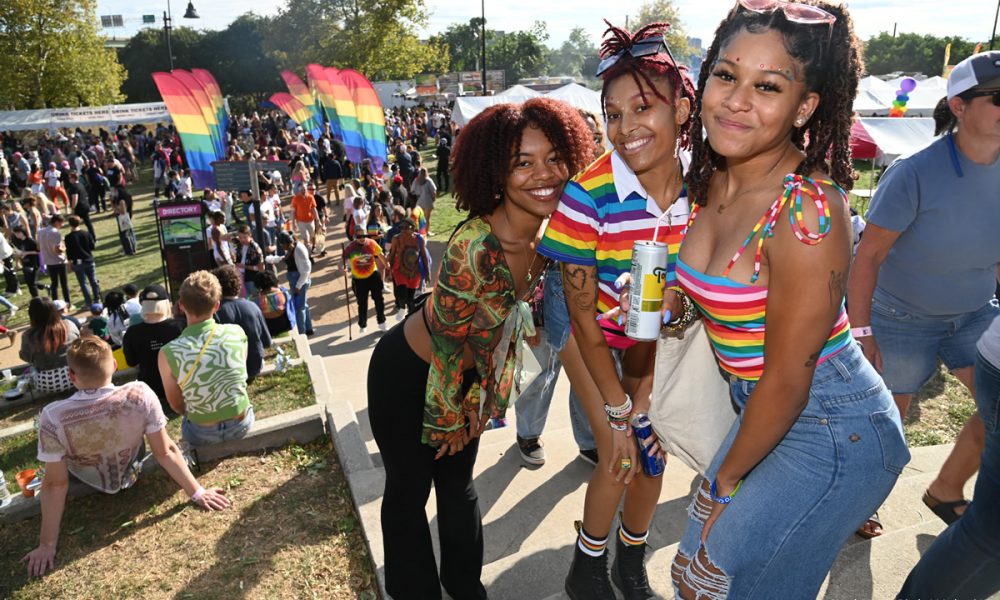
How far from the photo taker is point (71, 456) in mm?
3521

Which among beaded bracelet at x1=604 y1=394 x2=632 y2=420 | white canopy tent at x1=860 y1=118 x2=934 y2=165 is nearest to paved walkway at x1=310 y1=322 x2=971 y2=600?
beaded bracelet at x1=604 y1=394 x2=632 y2=420

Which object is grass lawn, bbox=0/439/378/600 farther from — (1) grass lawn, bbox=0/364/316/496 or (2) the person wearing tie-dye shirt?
(2) the person wearing tie-dye shirt

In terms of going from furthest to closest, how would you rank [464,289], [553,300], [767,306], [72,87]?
[72,87]
[553,300]
[464,289]
[767,306]

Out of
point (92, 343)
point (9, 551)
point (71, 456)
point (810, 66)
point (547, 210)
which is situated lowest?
point (9, 551)

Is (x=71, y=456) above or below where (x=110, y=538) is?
above

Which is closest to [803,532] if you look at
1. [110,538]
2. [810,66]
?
[810,66]

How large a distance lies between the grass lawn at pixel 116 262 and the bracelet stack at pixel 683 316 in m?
12.4

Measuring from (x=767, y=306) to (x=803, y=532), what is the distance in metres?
0.60

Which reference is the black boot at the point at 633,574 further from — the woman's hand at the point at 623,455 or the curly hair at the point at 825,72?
the curly hair at the point at 825,72

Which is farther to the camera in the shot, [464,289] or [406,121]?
[406,121]

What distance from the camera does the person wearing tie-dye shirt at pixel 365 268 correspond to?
880cm

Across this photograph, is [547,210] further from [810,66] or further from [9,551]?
[9,551]

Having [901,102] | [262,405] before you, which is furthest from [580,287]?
[901,102]

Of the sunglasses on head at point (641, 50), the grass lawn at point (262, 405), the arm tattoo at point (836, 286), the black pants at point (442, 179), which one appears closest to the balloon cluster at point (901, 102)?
the black pants at point (442, 179)
